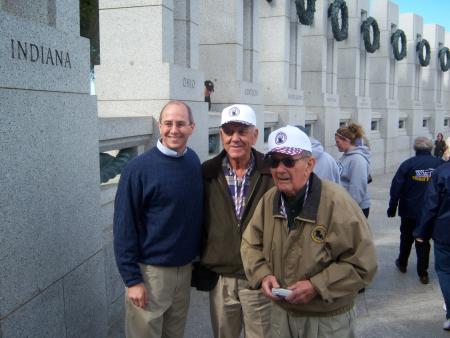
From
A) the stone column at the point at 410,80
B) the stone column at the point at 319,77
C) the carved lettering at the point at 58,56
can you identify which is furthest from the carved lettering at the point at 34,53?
the stone column at the point at 410,80

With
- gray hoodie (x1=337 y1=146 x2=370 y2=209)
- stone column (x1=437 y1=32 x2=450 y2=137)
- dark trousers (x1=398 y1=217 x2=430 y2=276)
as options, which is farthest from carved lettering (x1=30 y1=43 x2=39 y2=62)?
stone column (x1=437 y1=32 x2=450 y2=137)

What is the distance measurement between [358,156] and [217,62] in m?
3.97

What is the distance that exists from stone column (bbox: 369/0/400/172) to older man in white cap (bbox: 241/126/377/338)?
53.5ft

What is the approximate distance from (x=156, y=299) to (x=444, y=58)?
24.8 meters

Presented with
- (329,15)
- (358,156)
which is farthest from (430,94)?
(358,156)

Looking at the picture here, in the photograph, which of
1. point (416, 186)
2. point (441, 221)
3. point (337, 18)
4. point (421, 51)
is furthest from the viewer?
point (421, 51)

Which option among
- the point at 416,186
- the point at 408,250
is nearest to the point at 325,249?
the point at 416,186

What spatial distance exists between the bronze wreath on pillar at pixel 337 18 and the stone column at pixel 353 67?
1.69m

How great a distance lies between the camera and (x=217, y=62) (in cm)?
868

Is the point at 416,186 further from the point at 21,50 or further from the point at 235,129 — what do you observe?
the point at 21,50

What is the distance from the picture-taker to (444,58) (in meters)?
24.2

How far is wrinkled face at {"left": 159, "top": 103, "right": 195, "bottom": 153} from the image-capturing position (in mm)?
2971

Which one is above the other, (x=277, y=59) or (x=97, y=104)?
(x=277, y=59)

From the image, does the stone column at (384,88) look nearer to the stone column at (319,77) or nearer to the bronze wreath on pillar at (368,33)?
the bronze wreath on pillar at (368,33)
